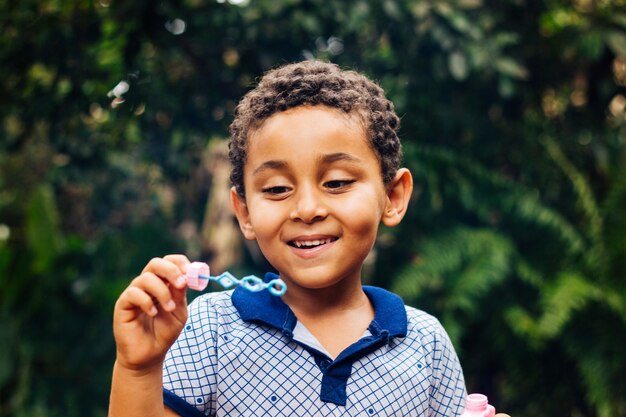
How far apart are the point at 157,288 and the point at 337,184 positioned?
0.46 meters

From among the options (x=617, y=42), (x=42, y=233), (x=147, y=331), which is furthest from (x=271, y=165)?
(x=42, y=233)

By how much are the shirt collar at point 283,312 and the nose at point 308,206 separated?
8.1 inches

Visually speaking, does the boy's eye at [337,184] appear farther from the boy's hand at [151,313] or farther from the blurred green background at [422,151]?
the blurred green background at [422,151]

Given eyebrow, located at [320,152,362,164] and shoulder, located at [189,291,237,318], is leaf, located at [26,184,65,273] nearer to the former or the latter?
shoulder, located at [189,291,237,318]

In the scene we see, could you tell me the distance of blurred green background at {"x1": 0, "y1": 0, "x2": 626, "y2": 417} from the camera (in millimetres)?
3500

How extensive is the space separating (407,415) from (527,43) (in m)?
3.21

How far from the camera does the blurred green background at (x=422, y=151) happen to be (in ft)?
11.5

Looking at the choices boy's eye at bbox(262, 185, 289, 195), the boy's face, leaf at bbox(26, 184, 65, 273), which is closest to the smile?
the boy's face

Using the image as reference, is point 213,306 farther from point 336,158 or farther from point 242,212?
point 336,158

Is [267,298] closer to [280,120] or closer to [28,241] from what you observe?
[280,120]

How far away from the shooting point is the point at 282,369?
1.49m

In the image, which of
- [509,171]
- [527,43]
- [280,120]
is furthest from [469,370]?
[280,120]

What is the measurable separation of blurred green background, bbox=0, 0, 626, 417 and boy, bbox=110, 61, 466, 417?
1.74 meters

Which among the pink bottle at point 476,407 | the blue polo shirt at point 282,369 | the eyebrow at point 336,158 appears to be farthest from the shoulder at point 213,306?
the pink bottle at point 476,407
